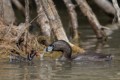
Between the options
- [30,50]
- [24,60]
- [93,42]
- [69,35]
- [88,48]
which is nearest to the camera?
[24,60]

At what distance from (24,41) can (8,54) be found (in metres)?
0.52

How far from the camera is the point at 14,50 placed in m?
15.0

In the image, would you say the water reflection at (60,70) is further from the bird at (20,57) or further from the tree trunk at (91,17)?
the tree trunk at (91,17)

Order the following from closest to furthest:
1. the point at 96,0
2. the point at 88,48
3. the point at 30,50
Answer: the point at 30,50 < the point at 88,48 < the point at 96,0

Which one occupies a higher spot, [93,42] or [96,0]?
[96,0]

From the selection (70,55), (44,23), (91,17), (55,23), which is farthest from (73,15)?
(70,55)

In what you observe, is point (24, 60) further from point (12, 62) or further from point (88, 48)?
point (88, 48)

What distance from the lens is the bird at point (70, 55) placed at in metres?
14.0

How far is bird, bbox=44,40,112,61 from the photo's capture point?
1396cm

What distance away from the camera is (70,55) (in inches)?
568

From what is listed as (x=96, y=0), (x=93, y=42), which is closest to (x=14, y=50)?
(x=93, y=42)

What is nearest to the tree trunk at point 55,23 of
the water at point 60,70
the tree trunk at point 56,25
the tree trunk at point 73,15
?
the tree trunk at point 56,25

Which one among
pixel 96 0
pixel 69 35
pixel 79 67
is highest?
pixel 96 0

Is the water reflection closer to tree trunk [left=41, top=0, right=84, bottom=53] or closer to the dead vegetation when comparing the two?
the dead vegetation
